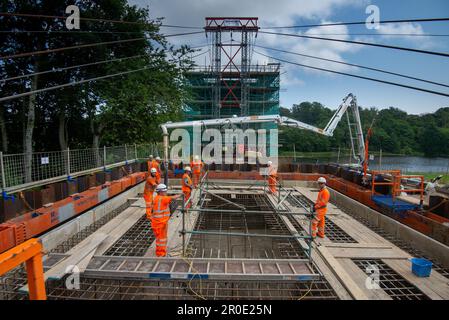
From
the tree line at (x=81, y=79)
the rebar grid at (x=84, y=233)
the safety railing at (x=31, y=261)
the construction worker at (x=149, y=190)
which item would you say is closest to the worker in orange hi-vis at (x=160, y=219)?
the rebar grid at (x=84, y=233)

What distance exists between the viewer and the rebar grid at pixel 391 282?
512cm

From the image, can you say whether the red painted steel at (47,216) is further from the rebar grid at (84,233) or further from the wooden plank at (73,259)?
the wooden plank at (73,259)

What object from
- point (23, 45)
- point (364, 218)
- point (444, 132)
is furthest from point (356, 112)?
point (444, 132)

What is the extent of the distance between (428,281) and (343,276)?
5.92 feet

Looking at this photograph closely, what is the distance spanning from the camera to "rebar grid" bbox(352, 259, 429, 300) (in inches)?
202

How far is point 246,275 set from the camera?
A: 5.24 meters

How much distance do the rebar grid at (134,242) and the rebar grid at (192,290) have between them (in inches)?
56.2

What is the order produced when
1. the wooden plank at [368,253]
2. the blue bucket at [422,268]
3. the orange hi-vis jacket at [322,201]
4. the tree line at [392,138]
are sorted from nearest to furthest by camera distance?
the blue bucket at [422,268], the wooden plank at [368,253], the orange hi-vis jacket at [322,201], the tree line at [392,138]

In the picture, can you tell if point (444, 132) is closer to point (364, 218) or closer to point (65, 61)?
point (364, 218)

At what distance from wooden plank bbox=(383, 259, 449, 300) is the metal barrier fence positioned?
999 centimetres

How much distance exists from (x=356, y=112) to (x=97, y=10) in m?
16.4

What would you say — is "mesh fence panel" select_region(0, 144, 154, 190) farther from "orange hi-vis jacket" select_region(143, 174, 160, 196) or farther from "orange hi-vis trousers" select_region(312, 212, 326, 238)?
"orange hi-vis trousers" select_region(312, 212, 326, 238)

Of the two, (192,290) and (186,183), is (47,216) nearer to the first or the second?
(186,183)

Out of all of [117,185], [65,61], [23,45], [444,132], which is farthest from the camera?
[444,132]
